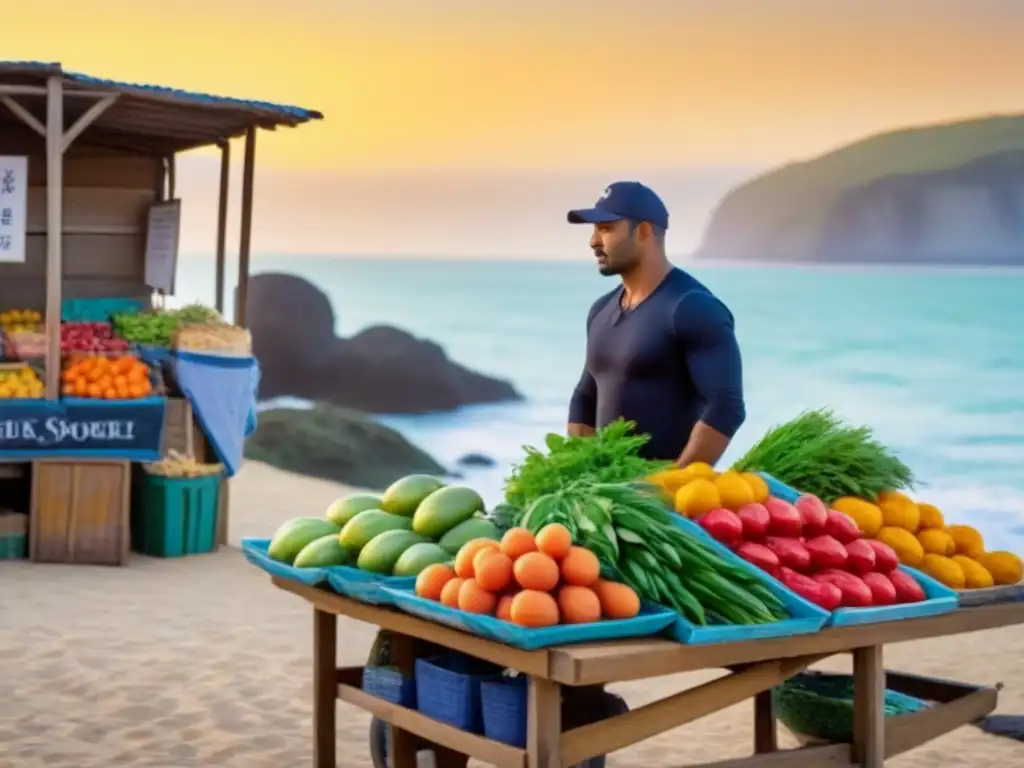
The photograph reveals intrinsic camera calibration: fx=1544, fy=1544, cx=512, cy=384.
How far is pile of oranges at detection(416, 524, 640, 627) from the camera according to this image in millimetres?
3080

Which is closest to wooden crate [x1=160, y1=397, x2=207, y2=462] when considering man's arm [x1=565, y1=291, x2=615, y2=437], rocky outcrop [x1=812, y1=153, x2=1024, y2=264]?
man's arm [x1=565, y1=291, x2=615, y2=437]

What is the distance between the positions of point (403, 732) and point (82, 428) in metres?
4.89

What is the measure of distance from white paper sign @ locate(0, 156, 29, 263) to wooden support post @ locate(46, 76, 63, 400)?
55cm

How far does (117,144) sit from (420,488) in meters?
7.09

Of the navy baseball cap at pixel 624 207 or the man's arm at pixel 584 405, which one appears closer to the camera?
the navy baseball cap at pixel 624 207

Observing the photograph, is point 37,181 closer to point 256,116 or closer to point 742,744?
point 256,116

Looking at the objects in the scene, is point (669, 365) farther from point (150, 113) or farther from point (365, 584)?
point (150, 113)

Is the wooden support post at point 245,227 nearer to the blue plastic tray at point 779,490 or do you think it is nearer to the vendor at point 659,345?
the vendor at point 659,345

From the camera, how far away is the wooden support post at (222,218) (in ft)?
32.8

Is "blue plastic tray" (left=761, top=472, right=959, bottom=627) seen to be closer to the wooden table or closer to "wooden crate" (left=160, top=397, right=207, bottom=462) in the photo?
the wooden table

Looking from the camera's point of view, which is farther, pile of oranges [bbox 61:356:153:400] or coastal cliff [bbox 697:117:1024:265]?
coastal cliff [bbox 697:117:1024:265]

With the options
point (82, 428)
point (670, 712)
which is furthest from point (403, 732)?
point (82, 428)

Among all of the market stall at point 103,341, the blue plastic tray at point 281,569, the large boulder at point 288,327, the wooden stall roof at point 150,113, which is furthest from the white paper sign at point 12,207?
the large boulder at point 288,327

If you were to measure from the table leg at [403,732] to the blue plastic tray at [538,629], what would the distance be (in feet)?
1.26
